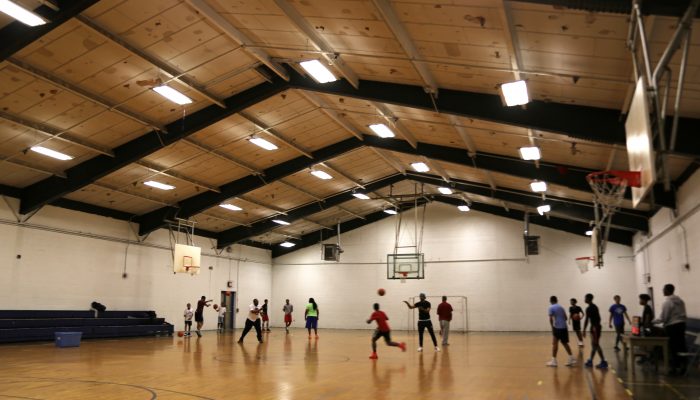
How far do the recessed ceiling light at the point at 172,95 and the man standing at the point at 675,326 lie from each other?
1106 centimetres

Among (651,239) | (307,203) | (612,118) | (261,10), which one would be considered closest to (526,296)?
(651,239)

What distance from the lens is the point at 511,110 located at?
36.8 ft

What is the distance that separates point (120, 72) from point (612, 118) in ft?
34.2

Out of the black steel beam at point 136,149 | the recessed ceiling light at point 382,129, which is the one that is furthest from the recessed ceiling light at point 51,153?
the recessed ceiling light at point 382,129

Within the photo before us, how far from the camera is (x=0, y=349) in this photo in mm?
14492

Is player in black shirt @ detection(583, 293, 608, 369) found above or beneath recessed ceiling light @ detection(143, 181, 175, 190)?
beneath

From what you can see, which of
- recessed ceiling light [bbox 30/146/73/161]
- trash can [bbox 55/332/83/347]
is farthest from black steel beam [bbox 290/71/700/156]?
trash can [bbox 55/332/83/347]

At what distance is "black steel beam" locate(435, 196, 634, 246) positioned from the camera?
76.8ft

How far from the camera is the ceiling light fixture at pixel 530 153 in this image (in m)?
13.6

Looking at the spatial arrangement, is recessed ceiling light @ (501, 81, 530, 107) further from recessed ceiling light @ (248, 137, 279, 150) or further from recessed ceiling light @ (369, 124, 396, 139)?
recessed ceiling light @ (248, 137, 279, 150)

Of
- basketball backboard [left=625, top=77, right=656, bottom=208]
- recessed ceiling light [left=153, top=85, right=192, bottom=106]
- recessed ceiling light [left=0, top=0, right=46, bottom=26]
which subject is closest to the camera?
basketball backboard [left=625, top=77, right=656, bottom=208]

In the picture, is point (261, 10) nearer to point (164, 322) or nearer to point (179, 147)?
point (179, 147)

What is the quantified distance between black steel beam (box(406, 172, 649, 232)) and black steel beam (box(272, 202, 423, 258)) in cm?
565

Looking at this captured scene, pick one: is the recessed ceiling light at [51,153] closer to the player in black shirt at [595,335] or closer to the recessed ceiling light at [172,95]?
the recessed ceiling light at [172,95]
